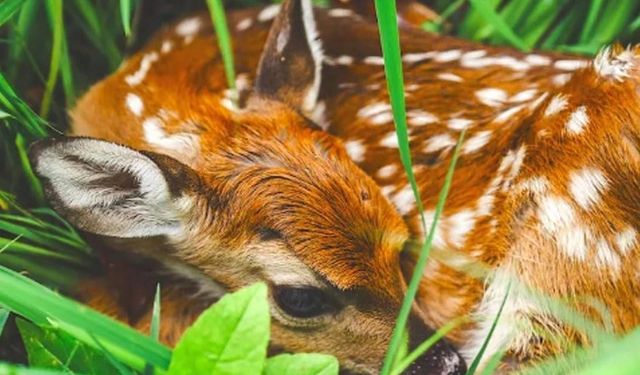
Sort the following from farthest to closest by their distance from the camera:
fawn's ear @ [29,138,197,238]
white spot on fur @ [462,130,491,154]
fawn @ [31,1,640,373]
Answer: white spot on fur @ [462,130,491,154], fawn @ [31,1,640,373], fawn's ear @ [29,138,197,238]

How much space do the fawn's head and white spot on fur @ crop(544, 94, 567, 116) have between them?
405mm

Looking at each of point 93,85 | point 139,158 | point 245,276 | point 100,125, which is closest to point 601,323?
point 245,276

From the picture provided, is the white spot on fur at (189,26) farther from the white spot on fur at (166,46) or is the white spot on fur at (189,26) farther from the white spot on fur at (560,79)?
the white spot on fur at (560,79)

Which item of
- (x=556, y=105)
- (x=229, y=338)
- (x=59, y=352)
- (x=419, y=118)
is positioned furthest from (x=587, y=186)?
(x=59, y=352)

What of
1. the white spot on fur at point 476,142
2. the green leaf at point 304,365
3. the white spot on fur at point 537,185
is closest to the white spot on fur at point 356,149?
the white spot on fur at point 476,142

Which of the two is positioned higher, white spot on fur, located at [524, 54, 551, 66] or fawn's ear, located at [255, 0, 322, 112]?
white spot on fur, located at [524, 54, 551, 66]

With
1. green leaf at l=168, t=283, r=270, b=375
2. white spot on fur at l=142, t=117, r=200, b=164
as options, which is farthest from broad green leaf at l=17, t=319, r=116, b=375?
white spot on fur at l=142, t=117, r=200, b=164

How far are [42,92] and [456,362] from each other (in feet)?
4.16

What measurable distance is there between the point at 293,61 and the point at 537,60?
0.67 metres

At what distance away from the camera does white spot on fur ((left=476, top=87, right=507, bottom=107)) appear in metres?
2.53

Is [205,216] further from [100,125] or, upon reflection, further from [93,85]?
[93,85]

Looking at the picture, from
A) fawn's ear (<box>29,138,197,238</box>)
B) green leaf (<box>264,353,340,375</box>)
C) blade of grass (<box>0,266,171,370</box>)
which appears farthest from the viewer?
fawn's ear (<box>29,138,197,238</box>)

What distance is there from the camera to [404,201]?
7.93ft

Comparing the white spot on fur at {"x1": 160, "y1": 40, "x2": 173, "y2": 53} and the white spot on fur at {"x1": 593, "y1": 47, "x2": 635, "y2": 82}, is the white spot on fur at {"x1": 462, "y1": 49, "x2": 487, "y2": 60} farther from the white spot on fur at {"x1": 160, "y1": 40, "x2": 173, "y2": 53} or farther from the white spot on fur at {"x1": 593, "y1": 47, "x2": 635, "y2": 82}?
the white spot on fur at {"x1": 160, "y1": 40, "x2": 173, "y2": 53}
